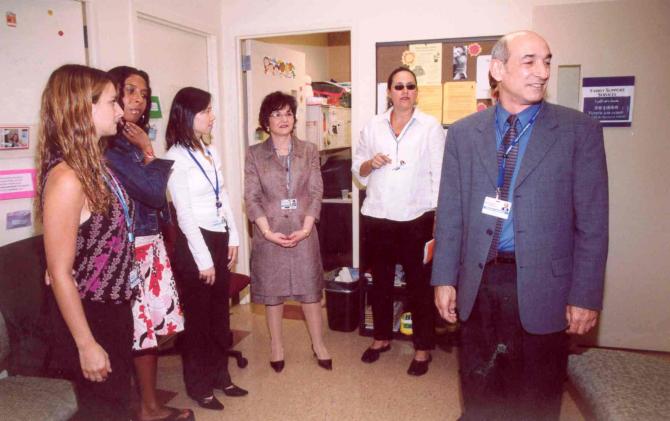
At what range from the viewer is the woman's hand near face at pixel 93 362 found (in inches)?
54.4

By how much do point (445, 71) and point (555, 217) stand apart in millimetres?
2004

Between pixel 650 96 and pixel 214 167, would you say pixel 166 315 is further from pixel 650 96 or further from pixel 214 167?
pixel 650 96

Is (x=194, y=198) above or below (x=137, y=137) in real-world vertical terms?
below

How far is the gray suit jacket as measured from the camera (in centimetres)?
148

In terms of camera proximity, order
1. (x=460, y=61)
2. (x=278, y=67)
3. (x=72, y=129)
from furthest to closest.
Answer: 1. (x=278, y=67)
2. (x=460, y=61)
3. (x=72, y=129)

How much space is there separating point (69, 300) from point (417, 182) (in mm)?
1858

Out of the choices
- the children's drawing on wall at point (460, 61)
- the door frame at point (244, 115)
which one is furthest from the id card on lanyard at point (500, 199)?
the door frame at point (244, 115)

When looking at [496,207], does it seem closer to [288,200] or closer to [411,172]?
[411,172]

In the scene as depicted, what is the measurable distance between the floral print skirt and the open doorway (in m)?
1.91

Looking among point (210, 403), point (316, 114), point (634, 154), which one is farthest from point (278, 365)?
point (316, 114)

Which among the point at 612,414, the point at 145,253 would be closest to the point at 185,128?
the point at 145,253

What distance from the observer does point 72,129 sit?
1370 mm

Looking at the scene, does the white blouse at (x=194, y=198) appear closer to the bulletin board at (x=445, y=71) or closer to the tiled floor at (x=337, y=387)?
the tiled floor at (x=337, y=387)

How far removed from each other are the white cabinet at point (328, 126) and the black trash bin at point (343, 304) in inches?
65.3
